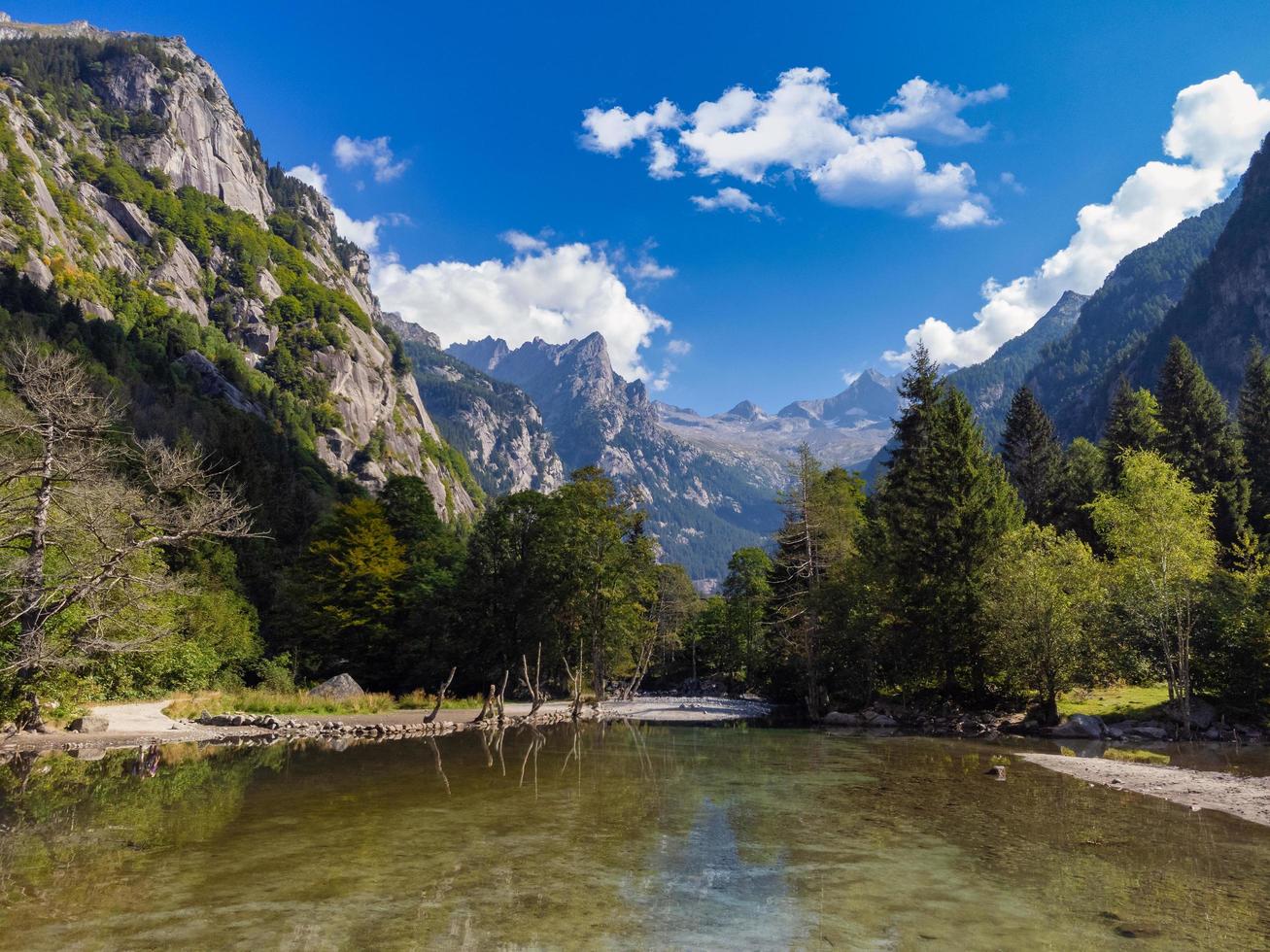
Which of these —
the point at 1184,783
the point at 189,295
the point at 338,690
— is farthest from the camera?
the point at 189,295

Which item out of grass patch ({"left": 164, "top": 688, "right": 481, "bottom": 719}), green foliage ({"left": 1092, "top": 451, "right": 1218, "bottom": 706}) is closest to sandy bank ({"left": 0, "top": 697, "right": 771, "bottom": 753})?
grass patch ({"left": 164, "top": 688, "right": 481, "bottom": 719})

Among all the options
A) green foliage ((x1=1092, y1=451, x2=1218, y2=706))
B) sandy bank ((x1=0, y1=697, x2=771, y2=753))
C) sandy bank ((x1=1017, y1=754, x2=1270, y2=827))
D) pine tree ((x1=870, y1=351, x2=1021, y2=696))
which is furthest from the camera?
pine tree ((x1=870, y1=351, x2=1021, y2=696))

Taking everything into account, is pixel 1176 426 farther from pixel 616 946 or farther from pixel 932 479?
pixel 616 946

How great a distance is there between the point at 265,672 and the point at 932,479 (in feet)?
154

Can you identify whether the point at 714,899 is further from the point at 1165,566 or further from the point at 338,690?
the point at 338,690

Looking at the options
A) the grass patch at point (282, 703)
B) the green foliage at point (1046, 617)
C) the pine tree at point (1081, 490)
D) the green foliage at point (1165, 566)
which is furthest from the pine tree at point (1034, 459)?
the grass patch at point (282, 703)

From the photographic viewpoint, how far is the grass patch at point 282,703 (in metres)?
35.9

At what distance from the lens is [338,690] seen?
45000 millimetres

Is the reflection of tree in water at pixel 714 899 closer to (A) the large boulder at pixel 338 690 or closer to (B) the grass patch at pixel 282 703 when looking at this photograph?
(B) the grass patch at pixel 282 703

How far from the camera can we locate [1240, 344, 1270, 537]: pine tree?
2360 inches

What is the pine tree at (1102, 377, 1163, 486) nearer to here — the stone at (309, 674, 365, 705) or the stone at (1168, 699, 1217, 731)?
the stone at (1168, 699, 1217, 731)

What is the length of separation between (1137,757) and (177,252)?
186 m

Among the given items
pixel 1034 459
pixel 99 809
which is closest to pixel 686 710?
pixel 99 809

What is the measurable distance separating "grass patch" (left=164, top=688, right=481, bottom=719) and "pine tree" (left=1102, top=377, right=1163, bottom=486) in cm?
6313
